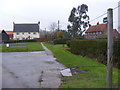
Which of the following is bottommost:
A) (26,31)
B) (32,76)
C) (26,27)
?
(32,76)

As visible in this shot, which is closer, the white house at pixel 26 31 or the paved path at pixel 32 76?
the paved path at pixel 32 76

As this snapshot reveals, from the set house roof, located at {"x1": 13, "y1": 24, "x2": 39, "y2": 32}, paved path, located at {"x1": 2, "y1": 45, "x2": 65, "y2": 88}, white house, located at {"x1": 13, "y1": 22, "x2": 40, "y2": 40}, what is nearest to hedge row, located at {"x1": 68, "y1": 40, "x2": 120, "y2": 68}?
paved path, located at {"x1": 2, "y1": 45, "x2": 65, "y2": 88}

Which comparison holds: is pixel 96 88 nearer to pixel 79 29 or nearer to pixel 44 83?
pixel 44 83

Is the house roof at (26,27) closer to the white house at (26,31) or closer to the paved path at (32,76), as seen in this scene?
the white house at (26,31)

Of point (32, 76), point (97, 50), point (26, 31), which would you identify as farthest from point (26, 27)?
point (32, 76)

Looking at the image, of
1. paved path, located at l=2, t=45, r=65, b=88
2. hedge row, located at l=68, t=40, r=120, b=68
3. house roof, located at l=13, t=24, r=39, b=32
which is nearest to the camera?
paved path, located at l=2, t=45, r=65, b=88

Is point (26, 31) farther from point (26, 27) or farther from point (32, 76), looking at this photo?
point (32, 76)

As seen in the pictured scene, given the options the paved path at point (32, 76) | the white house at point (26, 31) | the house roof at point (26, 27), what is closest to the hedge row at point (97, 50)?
the paved path at point (32, 76)

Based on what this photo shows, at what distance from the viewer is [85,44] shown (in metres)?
15.0

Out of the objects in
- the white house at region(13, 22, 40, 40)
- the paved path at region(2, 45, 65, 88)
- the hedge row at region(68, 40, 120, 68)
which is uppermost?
the white house at region(13, 22, 40, 40)

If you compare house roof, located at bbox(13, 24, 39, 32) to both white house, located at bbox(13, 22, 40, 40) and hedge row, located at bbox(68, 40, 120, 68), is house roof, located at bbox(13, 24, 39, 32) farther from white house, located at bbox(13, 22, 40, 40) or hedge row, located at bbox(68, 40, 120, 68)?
hedge row, located at bbox(68, 40, 120, 68)

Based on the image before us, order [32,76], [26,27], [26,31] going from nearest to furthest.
Answer: [32,76] → [26,31] → [26,27]

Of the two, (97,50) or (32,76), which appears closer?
(32,76)

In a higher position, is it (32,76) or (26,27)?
(26,27)
